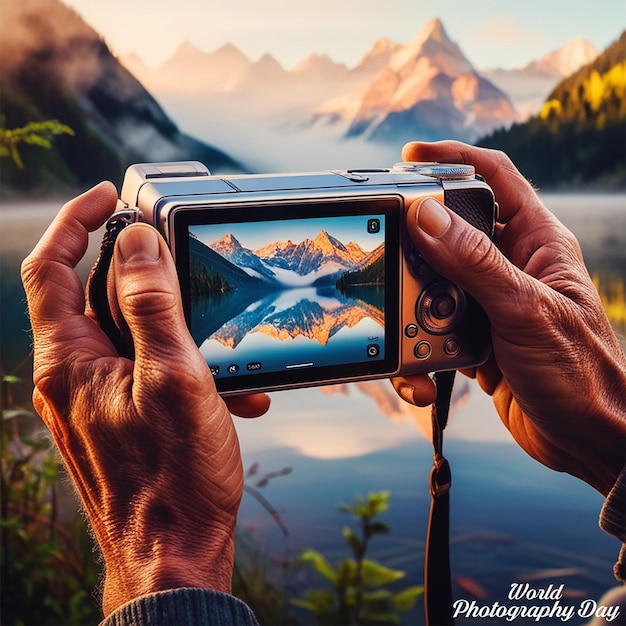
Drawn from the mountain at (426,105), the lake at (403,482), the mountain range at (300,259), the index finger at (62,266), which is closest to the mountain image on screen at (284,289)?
A: the mountain range at (300,259)

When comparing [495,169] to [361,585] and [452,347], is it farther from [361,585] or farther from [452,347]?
[361,585]

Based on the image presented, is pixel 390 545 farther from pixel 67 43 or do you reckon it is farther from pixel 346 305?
pixel 67 43

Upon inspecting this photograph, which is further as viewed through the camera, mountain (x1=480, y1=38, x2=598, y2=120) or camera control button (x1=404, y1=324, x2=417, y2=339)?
mountain (x1=480, y1=38, x2=598, y2=120)

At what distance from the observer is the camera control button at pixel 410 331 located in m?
0.73

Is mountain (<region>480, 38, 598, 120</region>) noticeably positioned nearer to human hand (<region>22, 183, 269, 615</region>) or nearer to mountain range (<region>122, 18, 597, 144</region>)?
mountain range (<region>122, 18, 597, 144</region>)

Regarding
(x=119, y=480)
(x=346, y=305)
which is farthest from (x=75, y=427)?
(x=346, y=305)

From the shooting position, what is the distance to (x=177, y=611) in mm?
538

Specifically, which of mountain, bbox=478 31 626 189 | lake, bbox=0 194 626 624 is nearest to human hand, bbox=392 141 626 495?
lake, bbox=0 194 626 624

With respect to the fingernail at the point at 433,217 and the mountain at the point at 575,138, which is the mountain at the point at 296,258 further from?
the mountain at the point at 575,138

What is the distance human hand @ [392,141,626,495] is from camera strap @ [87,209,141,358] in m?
0.26

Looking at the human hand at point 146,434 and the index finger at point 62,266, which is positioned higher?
the index finger at point 62,266

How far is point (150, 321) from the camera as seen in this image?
564 millimetres

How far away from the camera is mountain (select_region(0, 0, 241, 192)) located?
48.1 inches

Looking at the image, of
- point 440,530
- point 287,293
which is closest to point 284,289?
point 287,293
